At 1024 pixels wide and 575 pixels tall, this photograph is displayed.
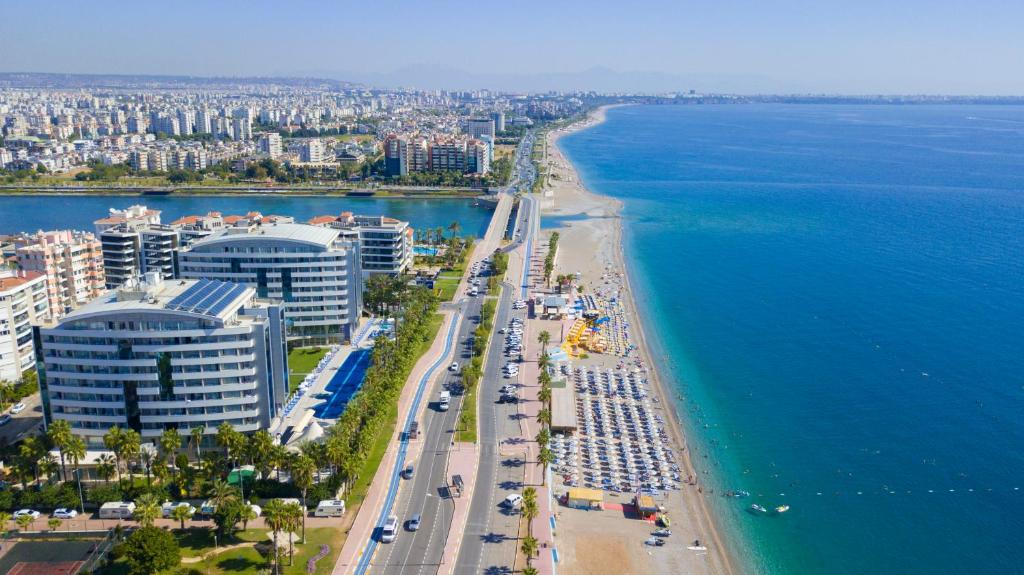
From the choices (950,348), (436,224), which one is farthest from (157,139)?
(950,348)

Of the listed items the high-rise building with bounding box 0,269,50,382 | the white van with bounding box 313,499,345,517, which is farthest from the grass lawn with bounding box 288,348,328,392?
the high-rise building with bounding box 0,269,50,382

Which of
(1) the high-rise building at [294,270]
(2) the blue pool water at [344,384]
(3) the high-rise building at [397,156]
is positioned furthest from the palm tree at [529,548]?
(3) the high-rise building at [397,156]

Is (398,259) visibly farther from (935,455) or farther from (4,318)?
(935,455)

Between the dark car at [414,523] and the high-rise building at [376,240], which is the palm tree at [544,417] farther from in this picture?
the high-rise building at [376,240]

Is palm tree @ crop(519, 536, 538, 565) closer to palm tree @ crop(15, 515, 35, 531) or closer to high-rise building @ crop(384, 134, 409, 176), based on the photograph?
palm tree @ crop(15, 515, 35, 531)

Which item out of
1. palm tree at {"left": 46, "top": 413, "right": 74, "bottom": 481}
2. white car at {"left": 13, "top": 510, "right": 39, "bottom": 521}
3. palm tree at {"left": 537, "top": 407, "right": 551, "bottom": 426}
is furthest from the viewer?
palm tree at {"left": 537, "top": 407, "right": 551, "bottom": 426}

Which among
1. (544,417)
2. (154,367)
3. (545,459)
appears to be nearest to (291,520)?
(154,367)

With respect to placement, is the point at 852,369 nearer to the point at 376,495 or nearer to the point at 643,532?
the point at 643,532
